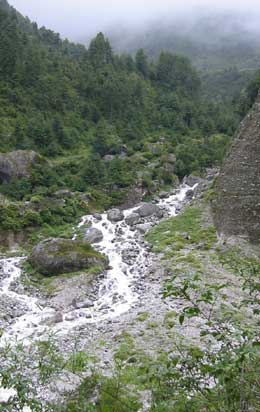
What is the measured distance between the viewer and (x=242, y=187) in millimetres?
29625

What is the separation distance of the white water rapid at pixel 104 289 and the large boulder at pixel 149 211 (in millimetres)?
2377

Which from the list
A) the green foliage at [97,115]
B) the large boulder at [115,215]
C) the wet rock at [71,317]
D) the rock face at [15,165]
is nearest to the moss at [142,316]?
the wet rock at [71,317]

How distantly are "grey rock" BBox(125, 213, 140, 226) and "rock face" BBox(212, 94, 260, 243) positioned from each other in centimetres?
679

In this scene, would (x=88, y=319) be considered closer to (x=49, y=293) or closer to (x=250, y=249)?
(x=49, y=293)

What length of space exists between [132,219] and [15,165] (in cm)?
1362

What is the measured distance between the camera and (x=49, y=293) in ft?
77.6

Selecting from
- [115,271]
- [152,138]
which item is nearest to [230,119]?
[152,138]

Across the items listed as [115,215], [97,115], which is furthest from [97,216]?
[97,115]

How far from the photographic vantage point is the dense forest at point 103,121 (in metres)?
44.5

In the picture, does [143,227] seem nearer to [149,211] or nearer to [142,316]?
[149,211]

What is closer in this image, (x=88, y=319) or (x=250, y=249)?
(x=88, y=319)

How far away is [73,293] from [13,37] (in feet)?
177

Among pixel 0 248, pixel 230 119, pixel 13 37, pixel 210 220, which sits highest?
pixel 13 37

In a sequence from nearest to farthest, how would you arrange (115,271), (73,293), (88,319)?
1. (88,319)
2. (73,293)
3. (115,271)
